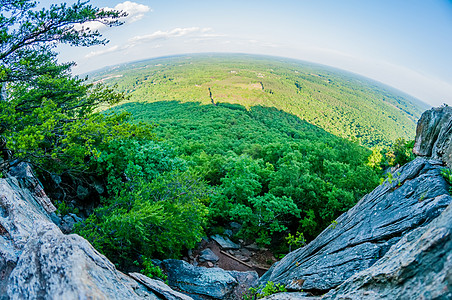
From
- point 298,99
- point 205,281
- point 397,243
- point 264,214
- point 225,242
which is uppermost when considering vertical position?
point 298,99

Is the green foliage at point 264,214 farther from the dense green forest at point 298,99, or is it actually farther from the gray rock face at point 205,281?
the dense green forest at point 298,99

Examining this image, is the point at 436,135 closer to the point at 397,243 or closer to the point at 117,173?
the point at 397,243

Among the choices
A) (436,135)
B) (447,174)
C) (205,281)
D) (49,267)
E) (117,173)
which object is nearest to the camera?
(49,267)

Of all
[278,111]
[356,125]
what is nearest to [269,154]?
[278,111]

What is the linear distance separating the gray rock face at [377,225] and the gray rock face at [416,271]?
107 cm

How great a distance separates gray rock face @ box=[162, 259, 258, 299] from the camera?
8.56 metres

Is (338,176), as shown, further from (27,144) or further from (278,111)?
(278,111)

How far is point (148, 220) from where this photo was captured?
7180mm

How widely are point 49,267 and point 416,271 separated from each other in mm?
5765

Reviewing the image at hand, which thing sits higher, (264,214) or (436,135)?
(436,135)

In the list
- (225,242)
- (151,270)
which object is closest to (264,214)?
(225,242)

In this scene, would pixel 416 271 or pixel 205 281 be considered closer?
pixel 416 271

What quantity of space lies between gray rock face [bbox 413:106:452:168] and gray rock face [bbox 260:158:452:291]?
666 mm

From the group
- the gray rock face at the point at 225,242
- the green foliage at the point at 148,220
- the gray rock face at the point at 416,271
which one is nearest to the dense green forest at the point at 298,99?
the gray rock face at the point at 225,242
